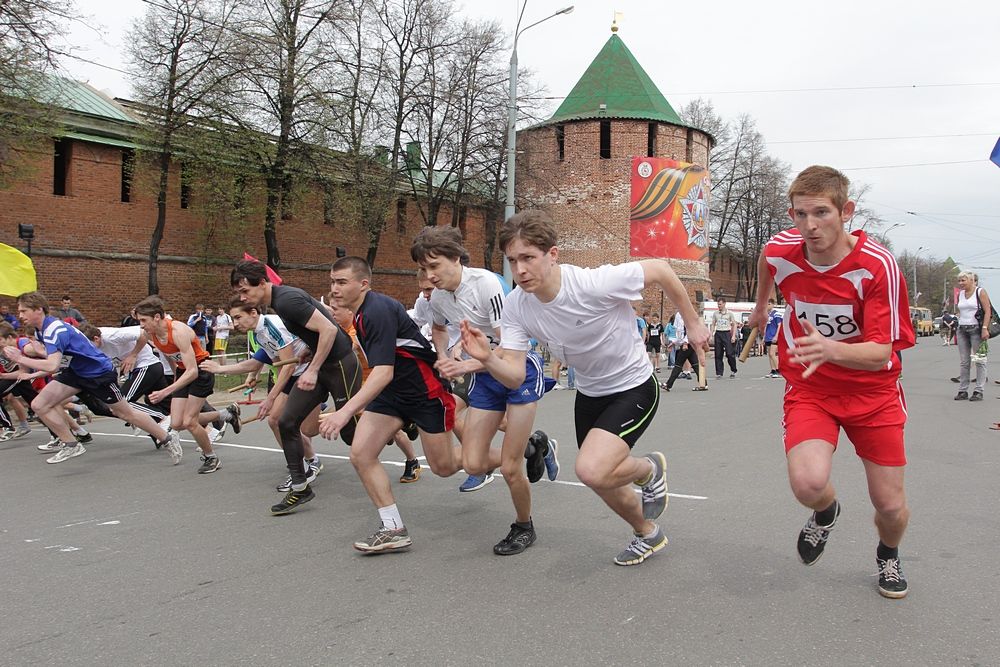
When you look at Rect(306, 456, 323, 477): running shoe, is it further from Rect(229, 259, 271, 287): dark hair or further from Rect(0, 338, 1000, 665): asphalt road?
Rect(229, 259, 271, 287): dark hair

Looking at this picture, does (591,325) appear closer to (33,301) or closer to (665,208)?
(33,301)

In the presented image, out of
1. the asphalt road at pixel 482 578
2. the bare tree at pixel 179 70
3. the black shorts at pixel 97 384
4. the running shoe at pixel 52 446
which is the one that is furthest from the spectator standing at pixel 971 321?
the bare tree at pixel 179 70

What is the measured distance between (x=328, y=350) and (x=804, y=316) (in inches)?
140

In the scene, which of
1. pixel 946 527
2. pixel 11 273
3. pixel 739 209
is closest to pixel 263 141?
pixel 11 273

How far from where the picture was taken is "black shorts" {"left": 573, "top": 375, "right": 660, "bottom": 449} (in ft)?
14.3

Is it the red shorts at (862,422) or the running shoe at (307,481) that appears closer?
the red shorts at (862,422)

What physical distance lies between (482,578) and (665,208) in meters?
42.4

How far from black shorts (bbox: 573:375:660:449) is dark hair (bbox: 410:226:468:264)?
141 cm

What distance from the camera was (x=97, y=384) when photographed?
866 centimetres

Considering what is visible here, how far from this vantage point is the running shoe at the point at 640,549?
4.50 metres

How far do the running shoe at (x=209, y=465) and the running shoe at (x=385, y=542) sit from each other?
3.62 m

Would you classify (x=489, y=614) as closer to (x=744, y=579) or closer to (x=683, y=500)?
(x=744, y=579)

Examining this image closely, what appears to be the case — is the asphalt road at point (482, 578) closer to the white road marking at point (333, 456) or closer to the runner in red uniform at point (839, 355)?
the white road marking at point (333, 456)

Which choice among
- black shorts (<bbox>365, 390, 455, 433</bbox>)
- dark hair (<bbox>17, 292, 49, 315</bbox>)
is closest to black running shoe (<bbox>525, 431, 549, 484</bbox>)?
black shorts (<bbox>365, 390, 455, 433</bbox>)
